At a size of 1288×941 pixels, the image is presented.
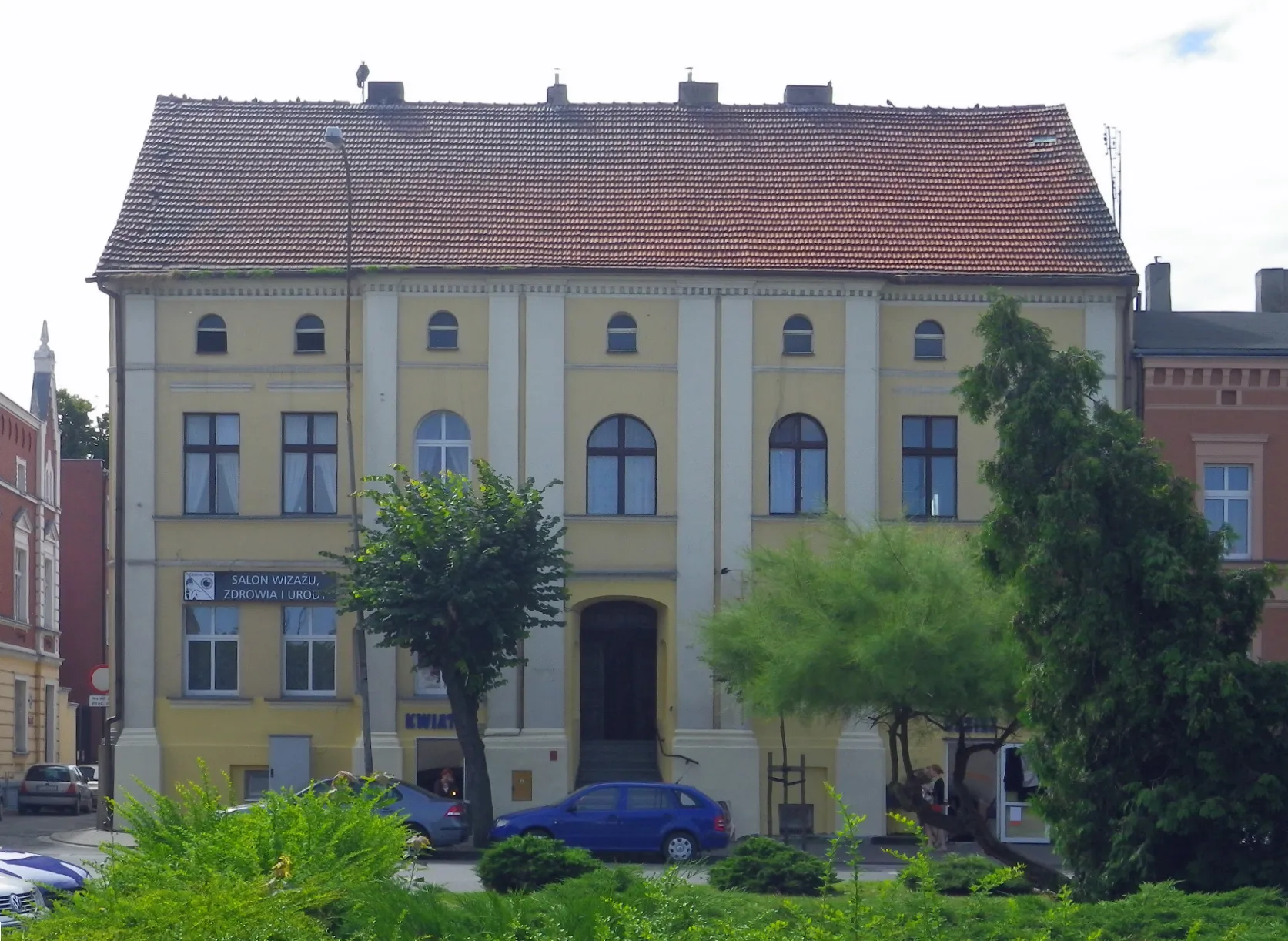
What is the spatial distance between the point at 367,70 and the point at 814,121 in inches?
401

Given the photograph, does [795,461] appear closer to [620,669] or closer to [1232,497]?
[620,669]

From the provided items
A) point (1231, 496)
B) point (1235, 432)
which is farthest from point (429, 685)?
point (1235, 432)

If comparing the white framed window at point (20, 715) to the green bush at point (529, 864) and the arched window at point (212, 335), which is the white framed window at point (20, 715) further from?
the green bush at point (529, 864)

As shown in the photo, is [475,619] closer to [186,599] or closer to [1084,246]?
[186,599]

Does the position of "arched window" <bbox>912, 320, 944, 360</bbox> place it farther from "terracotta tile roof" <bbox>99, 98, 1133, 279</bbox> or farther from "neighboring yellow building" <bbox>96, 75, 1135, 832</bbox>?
"terracotta tile roof" <bbox>99, 98, 1133, 279</bbox>

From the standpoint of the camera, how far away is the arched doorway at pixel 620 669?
36594 mm

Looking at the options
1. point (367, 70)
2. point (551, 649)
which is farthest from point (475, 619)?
point (367, 70)

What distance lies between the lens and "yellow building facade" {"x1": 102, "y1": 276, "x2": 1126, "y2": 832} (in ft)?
114

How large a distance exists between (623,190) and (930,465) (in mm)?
8474

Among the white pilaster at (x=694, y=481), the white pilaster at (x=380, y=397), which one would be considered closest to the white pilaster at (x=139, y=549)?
the white pilaster at (x=380, y=397)

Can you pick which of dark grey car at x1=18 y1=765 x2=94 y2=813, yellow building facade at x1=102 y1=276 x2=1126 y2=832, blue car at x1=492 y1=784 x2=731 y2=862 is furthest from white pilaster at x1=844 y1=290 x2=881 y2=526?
dark grey car at x1=18 y1=765 x2=94 y2=813

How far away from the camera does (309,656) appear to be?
3522 centimetres

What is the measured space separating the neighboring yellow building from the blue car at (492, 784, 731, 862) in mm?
4832

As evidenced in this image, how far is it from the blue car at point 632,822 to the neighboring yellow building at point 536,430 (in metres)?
4.83
